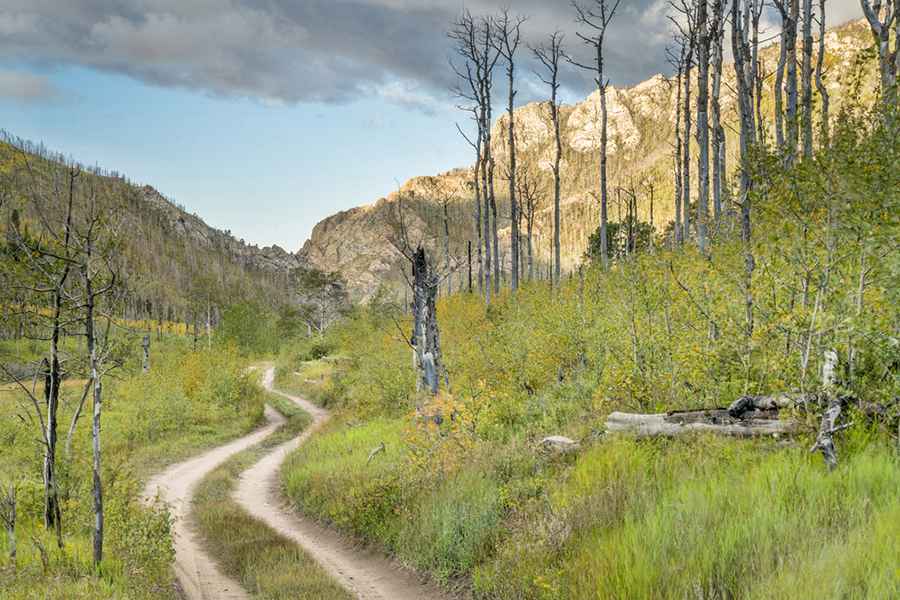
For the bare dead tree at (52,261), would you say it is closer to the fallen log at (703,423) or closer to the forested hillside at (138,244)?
the forested hillside at (138,244)

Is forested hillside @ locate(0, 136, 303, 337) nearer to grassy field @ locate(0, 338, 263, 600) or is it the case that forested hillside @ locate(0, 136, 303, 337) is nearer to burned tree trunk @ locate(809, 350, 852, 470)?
grassy field @ locate(0, 338, 263, 600)

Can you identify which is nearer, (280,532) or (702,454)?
(702,454)

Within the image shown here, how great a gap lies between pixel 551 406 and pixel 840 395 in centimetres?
669

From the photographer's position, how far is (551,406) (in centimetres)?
1244

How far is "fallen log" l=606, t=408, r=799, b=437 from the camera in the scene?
6.75 m

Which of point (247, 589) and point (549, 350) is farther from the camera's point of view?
point (549, 350)

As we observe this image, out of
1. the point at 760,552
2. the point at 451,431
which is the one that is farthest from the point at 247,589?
the point at 760,552

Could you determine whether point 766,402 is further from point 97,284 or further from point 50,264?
point 50,264

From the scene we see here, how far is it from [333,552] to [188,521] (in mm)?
Answer: 4667

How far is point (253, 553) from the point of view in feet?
34.6

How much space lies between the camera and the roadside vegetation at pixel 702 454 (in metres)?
4.84

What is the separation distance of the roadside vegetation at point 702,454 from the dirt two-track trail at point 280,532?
403 millimetres

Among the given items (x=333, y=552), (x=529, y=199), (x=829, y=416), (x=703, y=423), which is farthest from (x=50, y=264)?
(x=529, y=199)

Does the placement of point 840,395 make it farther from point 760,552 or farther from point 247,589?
point 247,589
